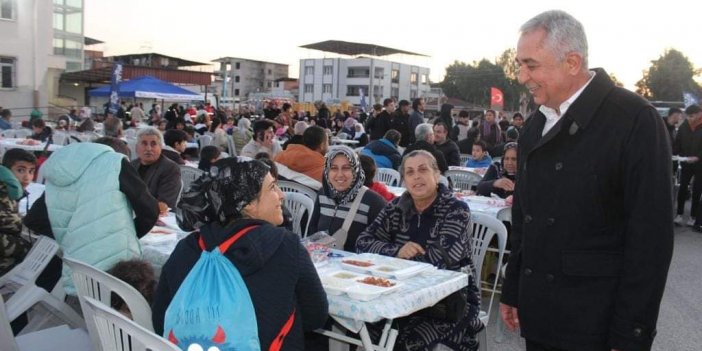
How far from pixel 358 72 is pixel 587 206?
267ft

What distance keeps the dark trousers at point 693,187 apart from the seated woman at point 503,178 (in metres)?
4.79

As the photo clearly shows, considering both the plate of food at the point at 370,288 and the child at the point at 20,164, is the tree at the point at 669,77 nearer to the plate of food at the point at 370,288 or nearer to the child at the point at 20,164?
the child at the point at 20,164


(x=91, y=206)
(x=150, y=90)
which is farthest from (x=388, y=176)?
(x=150, y=90)

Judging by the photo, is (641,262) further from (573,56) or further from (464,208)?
(464,208)

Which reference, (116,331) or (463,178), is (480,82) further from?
(116,331)

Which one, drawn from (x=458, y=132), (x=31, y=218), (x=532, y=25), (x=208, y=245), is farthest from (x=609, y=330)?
(x=458, y=132)

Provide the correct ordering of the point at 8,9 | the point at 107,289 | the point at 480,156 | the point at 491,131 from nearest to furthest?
the point at 107,289
the point at 480,156
the point at 491,131
the point at 8,9

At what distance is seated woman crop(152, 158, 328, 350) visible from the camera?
2141 mm

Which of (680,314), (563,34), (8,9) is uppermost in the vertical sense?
(8,9)

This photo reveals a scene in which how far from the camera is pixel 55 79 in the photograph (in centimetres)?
3073

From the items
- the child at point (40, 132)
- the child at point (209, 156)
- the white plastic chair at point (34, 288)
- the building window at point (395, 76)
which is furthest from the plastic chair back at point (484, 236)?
the building window at point (395, 76)

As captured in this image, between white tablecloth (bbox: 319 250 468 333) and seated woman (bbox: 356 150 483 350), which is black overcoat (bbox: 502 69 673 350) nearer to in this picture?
white tablecloth (bbox: 319 250 468 333)

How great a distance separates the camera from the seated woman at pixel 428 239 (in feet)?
10.6

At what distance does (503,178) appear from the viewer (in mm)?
6242
